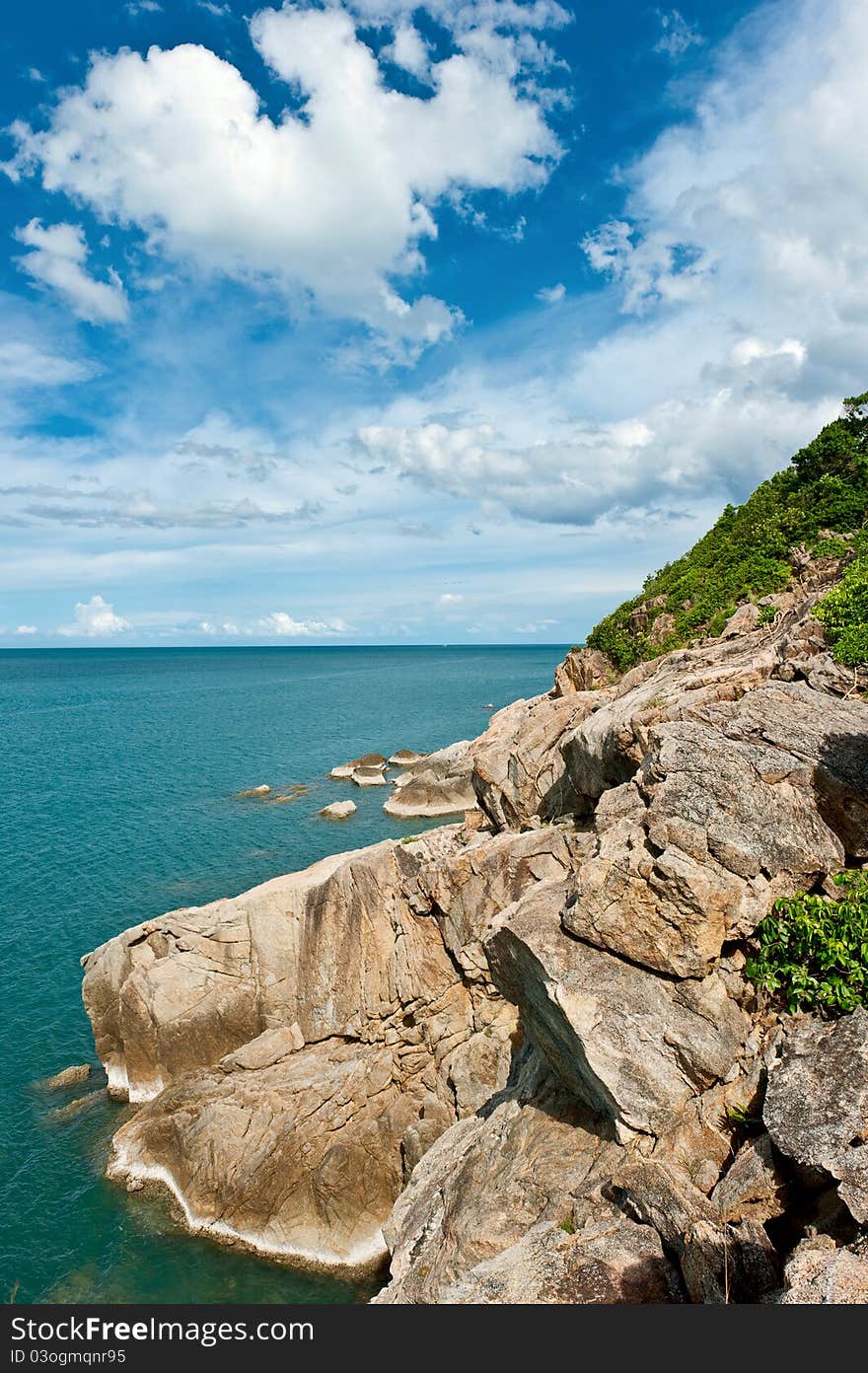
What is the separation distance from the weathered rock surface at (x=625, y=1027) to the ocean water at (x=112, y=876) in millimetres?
15912

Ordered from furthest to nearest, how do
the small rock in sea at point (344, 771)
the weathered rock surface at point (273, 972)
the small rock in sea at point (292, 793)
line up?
the small rock in sea at point (344, 771), the small rock in sea at point (292, 793), the weathered rock surface at point (273, 972)

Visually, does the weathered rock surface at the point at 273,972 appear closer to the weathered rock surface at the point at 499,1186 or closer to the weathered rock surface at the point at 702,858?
the weathered rock surface at the point at 499,1186

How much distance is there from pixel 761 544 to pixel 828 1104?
1164 inches

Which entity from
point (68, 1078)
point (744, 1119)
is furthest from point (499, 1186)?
point (68, 1078)

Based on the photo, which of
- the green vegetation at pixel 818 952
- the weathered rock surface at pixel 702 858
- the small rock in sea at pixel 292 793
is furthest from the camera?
the small rock in sea at pixel 292 793

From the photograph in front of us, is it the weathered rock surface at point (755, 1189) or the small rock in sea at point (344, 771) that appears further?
the small rock in sea at point (344, 771)

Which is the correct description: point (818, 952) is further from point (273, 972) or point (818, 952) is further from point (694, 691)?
point (273, 972)

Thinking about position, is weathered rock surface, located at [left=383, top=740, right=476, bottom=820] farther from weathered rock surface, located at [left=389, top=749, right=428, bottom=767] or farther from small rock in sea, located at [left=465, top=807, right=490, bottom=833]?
small rock in sea, located at [left=465, top=807, right=490, bottom=833]

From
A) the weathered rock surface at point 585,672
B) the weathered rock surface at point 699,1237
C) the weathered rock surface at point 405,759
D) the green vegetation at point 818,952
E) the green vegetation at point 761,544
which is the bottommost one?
the weathered rock surface at point 405,759

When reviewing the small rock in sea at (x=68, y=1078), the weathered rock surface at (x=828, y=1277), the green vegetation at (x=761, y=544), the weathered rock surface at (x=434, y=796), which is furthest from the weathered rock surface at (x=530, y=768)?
the weathered rock surface at (x=434, y=796)

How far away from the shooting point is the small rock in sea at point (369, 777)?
76.6m

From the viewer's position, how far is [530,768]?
31.1m

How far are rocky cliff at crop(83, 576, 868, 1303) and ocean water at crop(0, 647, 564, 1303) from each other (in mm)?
1593

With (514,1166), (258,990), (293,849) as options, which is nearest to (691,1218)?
(514,1166)
